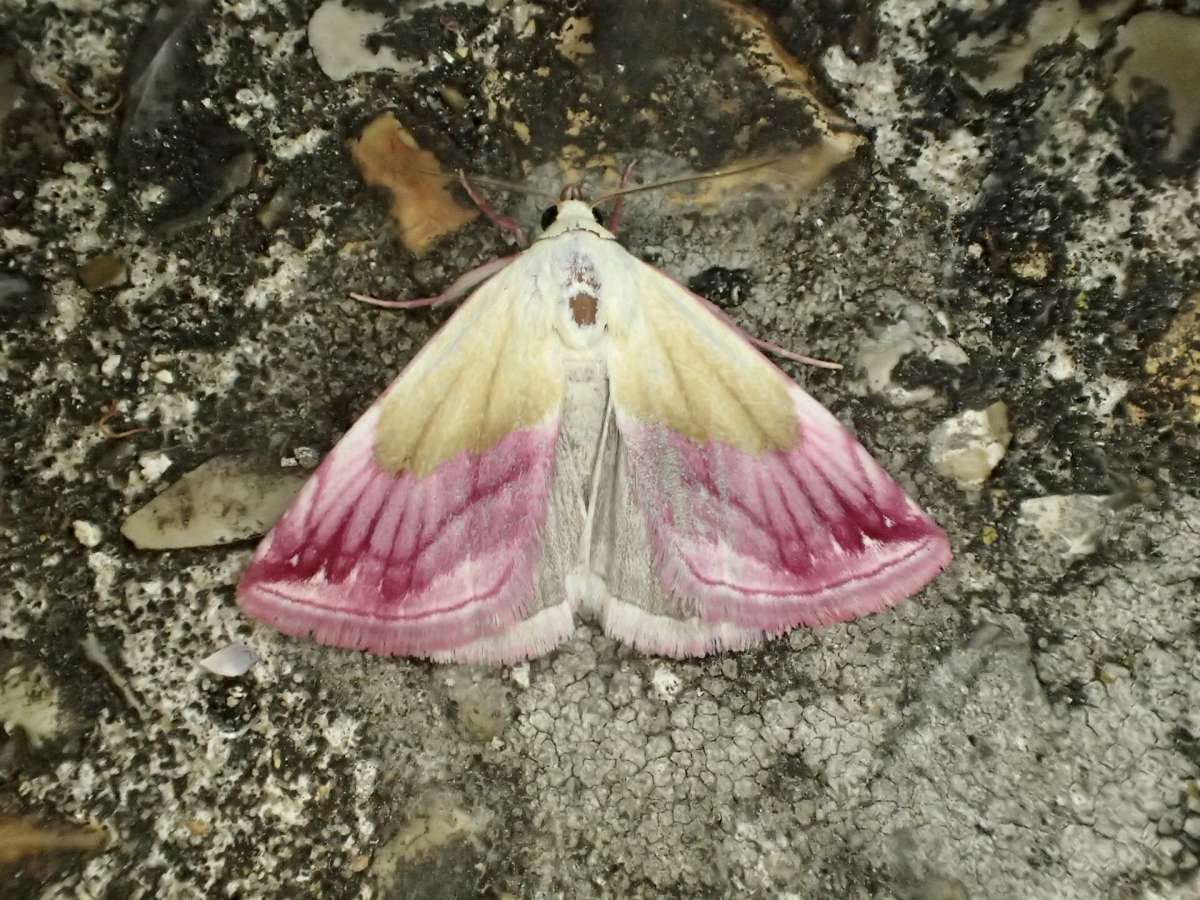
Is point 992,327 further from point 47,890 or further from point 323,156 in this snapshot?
point 47,890

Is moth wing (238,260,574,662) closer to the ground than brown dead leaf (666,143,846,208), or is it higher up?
closer to the ground

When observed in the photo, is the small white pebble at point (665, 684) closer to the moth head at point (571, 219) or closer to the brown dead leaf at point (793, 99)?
the moth head at point (571, 219)

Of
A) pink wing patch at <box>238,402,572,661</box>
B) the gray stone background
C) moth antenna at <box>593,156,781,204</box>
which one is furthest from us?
moth antenna at <box>593,156,781,204</box>

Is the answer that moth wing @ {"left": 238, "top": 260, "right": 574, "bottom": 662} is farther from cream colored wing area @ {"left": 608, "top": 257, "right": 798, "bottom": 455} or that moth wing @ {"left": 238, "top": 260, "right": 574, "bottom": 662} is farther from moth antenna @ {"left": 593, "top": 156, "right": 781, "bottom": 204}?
moth antenna @ {"left": 593, "top": 156, "right": 781, "bottom": 204}

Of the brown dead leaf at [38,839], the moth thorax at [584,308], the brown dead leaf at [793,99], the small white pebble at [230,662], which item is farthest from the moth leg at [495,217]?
the brown dead leaf at [38,839]

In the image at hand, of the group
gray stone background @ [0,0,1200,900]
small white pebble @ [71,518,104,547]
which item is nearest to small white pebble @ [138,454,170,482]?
gray stone background @ [0,0,1200,900]

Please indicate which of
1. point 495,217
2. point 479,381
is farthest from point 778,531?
point 495,217

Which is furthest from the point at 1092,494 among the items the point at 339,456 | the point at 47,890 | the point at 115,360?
the point at 47,890
